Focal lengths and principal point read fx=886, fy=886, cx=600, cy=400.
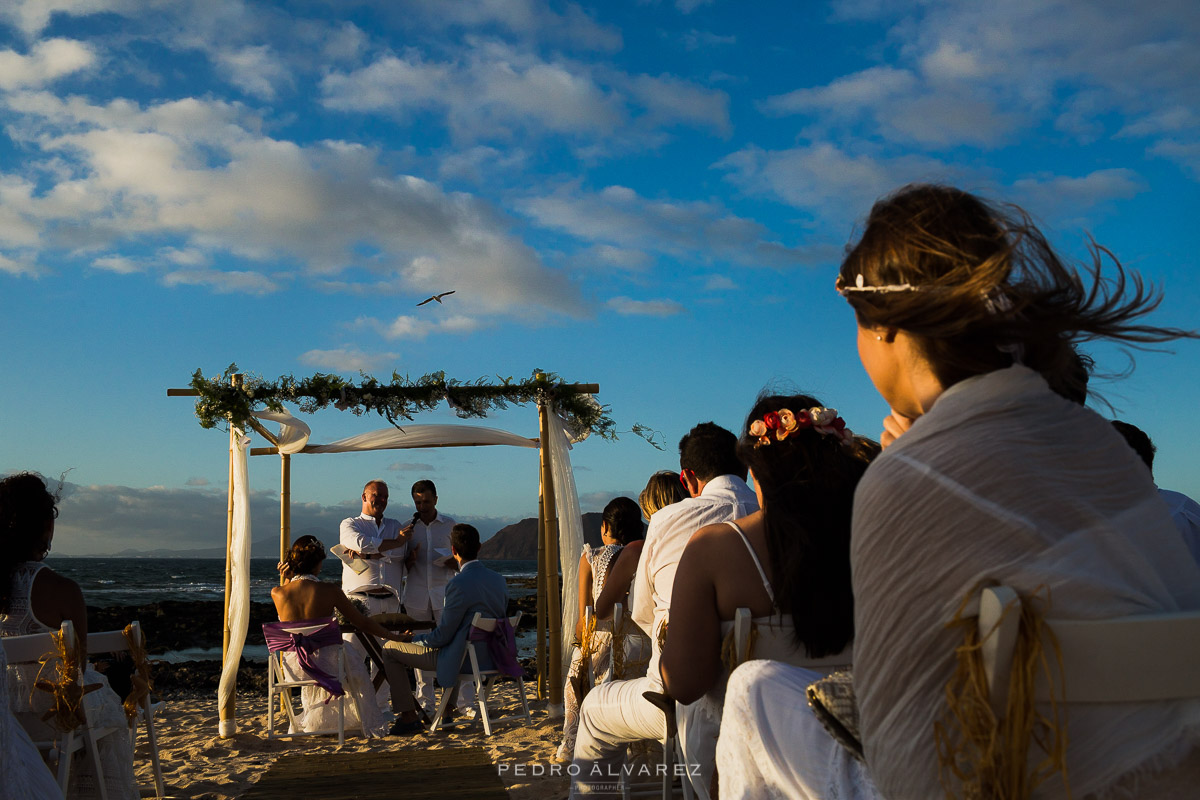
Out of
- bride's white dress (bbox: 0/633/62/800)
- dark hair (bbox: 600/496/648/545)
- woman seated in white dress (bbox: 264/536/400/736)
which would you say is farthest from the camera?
woman seated in white dress (bbox: 264/536/400/736)

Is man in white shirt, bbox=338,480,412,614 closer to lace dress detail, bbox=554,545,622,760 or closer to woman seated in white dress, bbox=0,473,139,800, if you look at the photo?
lace dress detail, bbox=554,545,622,760

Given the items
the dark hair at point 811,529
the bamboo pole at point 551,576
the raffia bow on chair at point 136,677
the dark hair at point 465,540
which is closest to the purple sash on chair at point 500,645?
the bamboo pole at point 551,576

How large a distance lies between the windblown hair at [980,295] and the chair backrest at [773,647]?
1.28m

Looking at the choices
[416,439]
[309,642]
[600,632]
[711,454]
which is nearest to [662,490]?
[711,454]

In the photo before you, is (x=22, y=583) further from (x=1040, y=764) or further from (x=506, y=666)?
(x=1040, y=764)

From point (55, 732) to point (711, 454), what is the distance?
3.42m

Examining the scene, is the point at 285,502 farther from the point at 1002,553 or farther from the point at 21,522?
the point at 1002,553

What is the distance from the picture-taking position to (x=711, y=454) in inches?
159

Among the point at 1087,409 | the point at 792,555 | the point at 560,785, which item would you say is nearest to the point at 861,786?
the point at 1087,409

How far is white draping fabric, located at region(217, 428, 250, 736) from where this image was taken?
24.0 ft

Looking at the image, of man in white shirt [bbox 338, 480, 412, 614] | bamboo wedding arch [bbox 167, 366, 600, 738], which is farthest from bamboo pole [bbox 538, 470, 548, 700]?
man in white shirt [bbox 338, 480, 412, 614]

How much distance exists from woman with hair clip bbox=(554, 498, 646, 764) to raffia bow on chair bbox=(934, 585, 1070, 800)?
4.46 metres

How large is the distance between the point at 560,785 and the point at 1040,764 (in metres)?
4.61

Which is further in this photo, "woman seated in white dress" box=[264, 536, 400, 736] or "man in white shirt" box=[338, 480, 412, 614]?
"man in white shirt" box=[338, 480, 412, 614]
